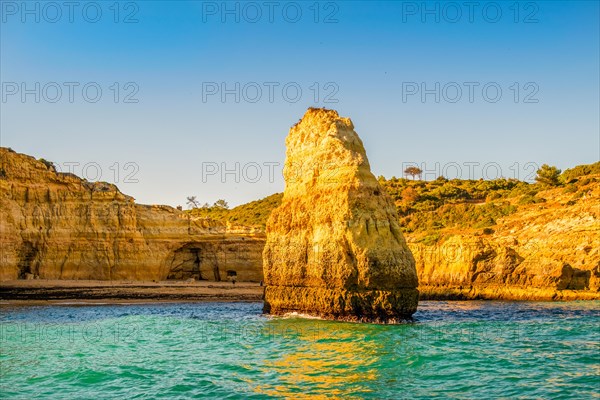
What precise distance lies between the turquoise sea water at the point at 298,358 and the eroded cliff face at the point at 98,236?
17.9 meters

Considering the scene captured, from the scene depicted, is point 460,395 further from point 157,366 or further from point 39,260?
point 39,260

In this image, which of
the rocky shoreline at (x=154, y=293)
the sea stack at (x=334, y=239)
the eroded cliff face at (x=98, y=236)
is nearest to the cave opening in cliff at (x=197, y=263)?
the eroded cliff face at (x=98, y=236)

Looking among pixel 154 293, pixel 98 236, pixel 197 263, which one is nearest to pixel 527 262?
pixel 154 293

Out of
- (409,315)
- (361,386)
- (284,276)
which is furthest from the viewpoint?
(284,276)

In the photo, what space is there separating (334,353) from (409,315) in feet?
23.1

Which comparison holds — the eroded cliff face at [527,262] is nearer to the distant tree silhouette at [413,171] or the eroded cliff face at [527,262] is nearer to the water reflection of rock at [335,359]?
the water reflection of rock at [335,359]

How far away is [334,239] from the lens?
21.8 metres

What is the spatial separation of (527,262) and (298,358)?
80.1 ft

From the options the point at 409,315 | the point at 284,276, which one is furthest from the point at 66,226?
the point at 409,315

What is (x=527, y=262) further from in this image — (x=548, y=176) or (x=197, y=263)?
(x=548, y=176)

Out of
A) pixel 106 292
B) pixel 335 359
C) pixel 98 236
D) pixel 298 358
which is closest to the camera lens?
pixel 335 359

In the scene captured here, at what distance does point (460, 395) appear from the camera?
1066 centimetres

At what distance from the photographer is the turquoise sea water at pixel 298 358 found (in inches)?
450

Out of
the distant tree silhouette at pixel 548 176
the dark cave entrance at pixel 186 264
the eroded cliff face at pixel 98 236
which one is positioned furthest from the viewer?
the distant tree silhouette at pixel 548 176
